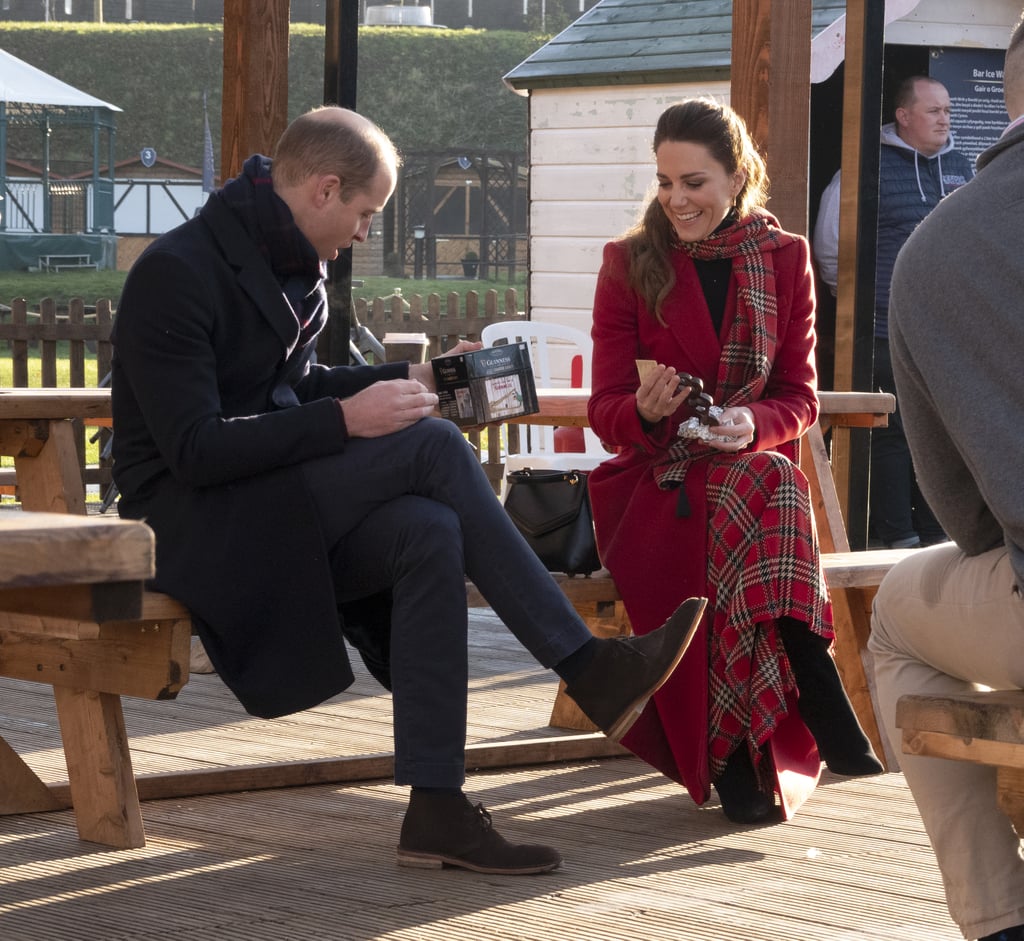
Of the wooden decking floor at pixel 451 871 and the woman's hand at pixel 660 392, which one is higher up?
the woman's hand at pixel 660 392

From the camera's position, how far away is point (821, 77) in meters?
7.68

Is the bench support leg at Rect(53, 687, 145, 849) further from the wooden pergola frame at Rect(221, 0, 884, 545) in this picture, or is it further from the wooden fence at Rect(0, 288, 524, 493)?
the wooden fence at Rect(0, 288, 524, 493)

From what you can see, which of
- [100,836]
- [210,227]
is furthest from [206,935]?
[210,227]

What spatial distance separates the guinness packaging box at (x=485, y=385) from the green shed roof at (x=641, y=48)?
5.79 meters

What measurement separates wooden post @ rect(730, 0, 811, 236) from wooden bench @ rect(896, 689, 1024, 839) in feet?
8.61

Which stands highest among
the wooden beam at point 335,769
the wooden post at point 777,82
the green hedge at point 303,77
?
the green hedge at point 303,77

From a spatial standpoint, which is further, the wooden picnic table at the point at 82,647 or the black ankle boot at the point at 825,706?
the black ankle boot at the point at 825,706

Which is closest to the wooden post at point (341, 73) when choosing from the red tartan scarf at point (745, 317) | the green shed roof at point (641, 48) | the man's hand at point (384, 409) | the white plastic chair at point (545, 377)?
the white plastic chair at point (545, 377)

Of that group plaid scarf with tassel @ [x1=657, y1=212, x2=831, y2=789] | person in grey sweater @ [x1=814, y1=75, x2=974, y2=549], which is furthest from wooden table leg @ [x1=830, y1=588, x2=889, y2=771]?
person in grey sweater @ [x1=814, y1=75, x2=974, y2=549]

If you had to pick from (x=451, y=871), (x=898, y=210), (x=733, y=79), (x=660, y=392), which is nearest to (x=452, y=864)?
(x=451, y=871)

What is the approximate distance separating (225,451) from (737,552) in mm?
1127

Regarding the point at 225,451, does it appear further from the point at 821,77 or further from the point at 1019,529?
the point at 821,77

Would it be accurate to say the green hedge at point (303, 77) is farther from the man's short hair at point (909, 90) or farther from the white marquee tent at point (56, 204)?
the man's short hair at point (909, 90)

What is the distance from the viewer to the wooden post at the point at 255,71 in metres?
4.82
